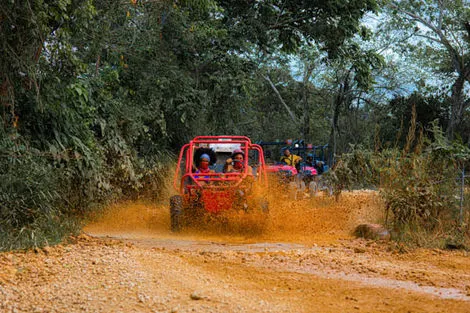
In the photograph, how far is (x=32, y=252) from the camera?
7844 millimetres

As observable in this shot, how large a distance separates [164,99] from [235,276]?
34.1 ft

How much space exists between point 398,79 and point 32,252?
28.8 meters

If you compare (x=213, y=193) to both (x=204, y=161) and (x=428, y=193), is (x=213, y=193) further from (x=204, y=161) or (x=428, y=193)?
(x=428, y=193)

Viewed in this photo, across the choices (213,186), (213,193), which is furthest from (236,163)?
(213,193)

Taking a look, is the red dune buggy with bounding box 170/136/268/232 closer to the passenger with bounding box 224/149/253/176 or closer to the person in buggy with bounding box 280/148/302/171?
the passenger with bounding box 224/149/253/176

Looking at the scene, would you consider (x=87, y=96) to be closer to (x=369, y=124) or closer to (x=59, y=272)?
(x=59, y=272)

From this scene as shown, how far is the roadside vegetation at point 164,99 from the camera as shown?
9.59 m

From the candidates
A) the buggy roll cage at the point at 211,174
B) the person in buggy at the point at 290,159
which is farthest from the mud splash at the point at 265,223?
the person in buggy at the point at 290,159

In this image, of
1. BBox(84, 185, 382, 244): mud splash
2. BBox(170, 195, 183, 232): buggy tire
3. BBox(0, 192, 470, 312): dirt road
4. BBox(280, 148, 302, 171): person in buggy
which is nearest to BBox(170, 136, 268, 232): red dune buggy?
BBox(170, 195, 183, 232): buggy tire

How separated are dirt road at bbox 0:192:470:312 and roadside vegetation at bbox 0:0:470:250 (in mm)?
1082

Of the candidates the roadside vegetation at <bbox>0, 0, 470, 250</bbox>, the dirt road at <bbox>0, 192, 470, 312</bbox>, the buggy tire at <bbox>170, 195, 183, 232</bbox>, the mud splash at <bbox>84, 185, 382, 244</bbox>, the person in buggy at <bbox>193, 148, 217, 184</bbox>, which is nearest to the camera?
the dirt road at <bbox>0, 192, 470, 312</bbox>

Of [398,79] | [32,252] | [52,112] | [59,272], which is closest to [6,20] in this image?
[52,112]

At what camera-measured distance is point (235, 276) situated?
7.01 m

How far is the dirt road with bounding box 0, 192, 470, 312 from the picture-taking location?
225 inches
